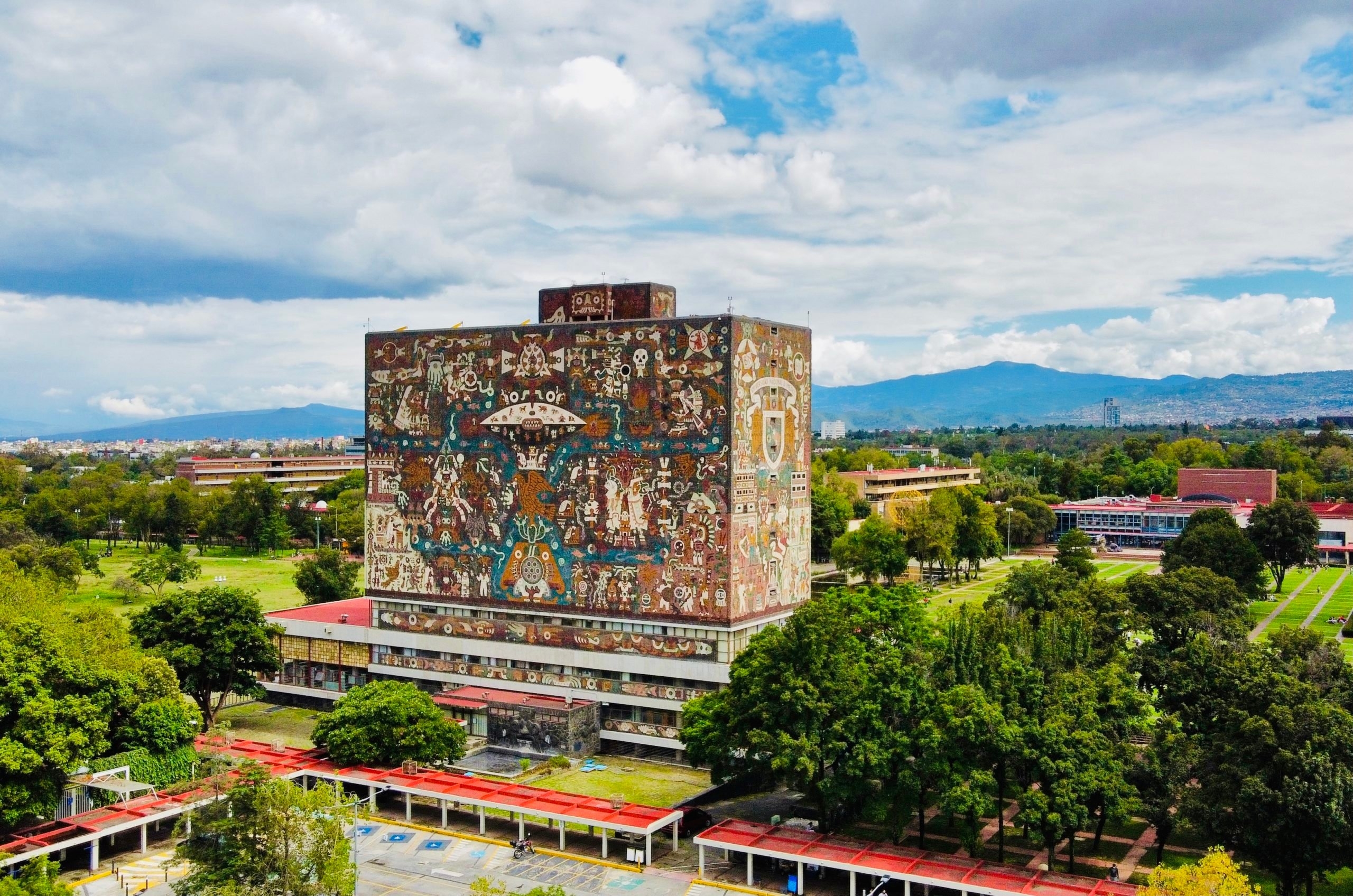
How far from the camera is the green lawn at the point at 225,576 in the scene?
83062 mm

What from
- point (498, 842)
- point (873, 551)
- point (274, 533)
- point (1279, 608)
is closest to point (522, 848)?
point (498, 842)

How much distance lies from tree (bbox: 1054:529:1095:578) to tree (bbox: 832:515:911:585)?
38.3 ft

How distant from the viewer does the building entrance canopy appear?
100 feet

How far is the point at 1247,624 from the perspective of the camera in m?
51.7

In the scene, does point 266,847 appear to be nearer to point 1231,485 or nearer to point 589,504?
point 589,504

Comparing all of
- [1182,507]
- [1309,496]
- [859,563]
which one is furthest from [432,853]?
[1309,496]

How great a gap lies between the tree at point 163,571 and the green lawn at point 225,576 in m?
1.45

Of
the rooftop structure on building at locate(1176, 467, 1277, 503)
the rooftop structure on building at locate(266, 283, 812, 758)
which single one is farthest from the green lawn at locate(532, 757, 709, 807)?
the rooftop structure on building at locate(1176, 467, 1277, 503)

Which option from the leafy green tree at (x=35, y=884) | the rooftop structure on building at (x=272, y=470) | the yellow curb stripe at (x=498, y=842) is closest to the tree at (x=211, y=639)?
the yellow curb stripe at (x=498, y=842)

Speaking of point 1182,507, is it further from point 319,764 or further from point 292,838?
point 292,838

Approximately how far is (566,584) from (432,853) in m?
14.0

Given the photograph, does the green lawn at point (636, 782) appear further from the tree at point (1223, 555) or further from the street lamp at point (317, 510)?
the street lamp at point (317, 510)

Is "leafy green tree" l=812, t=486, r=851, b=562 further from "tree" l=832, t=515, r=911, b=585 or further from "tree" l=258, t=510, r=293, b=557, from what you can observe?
"tree" l=258, t=510, r=293, b=557

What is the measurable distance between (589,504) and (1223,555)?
152 ft
